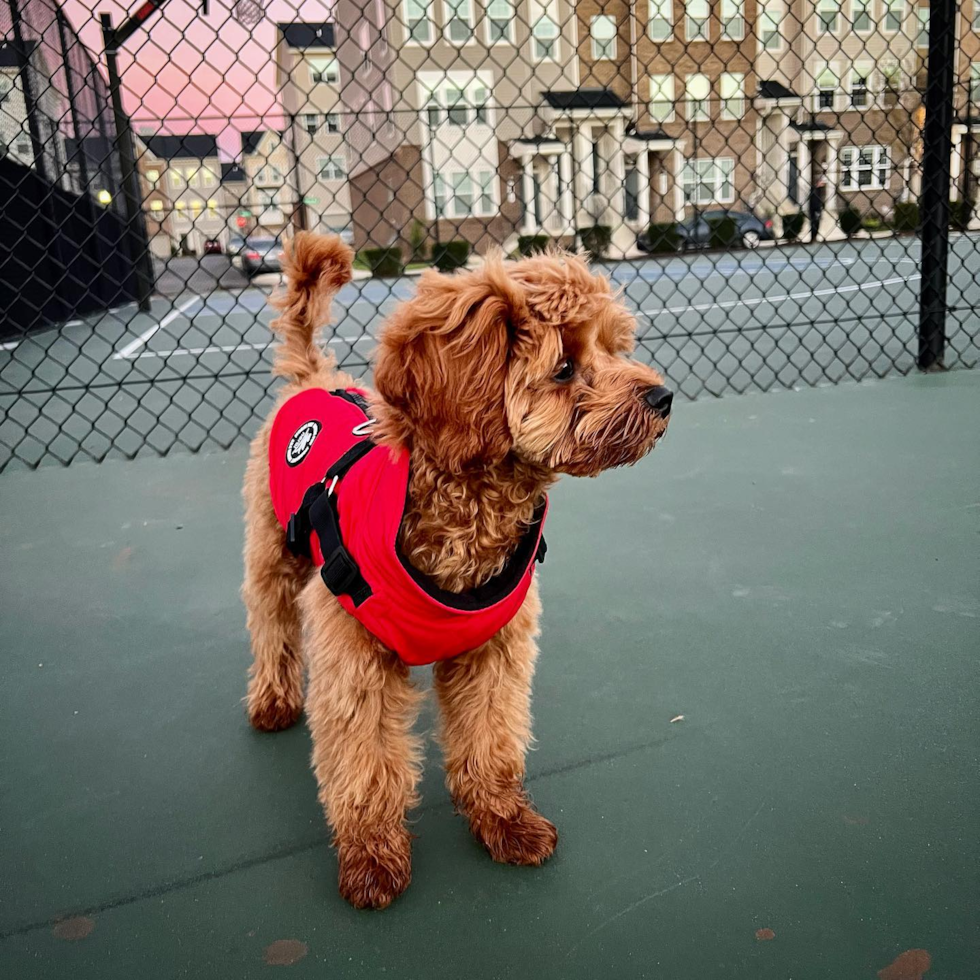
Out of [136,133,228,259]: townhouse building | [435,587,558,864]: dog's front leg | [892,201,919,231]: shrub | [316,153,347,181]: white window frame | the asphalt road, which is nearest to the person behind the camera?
[435,587,558,864]: dog's front leg

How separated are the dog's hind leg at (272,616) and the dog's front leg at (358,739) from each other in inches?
16.3

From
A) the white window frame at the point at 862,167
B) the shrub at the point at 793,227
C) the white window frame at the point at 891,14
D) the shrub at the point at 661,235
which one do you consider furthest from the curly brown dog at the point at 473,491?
the shrub at the point at 793,227

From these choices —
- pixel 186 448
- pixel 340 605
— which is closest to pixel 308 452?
pixel 340 605

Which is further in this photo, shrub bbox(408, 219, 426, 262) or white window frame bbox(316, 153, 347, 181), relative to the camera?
shrub bbox(408, 219, 426, 262)

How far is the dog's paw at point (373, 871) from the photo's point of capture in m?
1.39

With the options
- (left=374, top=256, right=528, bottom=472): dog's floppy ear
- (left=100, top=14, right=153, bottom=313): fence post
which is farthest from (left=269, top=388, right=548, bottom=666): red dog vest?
(left=100, top=14, right=153, bottom=313): fence post

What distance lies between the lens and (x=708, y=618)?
2.25m

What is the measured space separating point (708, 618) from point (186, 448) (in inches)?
114

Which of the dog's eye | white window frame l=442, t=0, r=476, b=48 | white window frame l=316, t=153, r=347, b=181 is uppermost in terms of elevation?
white window frame l=442, t=0, r=476, b=48

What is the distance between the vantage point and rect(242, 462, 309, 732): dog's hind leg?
1939 mm

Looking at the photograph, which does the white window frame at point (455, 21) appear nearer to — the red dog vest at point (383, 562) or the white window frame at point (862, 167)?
the white window frame at point (862, 167)

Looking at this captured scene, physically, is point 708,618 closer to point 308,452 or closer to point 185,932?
point 308,452

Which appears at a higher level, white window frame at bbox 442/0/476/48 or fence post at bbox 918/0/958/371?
white window frame at bbox 442/0/476/48

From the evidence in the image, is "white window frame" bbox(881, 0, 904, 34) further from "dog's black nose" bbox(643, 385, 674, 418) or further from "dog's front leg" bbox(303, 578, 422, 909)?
"dog's front leg" bbox(303, 578, 422, 909)
